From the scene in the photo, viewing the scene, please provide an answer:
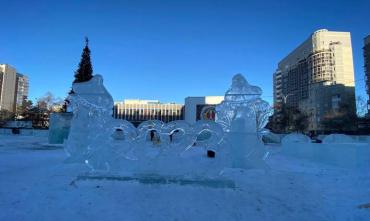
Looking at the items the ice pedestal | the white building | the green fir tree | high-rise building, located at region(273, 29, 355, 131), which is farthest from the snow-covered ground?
high-rise building, located at region(273, 29, 355, 131)

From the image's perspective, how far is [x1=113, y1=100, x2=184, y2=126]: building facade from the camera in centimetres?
8244

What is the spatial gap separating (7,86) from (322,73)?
91347 mm

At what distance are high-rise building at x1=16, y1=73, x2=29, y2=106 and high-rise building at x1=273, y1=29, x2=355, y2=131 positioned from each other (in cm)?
8297

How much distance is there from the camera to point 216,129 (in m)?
5.93

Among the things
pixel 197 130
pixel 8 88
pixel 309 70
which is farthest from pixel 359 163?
pixel 8 88

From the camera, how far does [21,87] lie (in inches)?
3600

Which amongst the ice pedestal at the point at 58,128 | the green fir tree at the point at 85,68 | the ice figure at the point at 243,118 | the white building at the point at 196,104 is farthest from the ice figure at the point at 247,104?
the white building at the point at 196,104

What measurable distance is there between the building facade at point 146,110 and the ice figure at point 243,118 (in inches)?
2907

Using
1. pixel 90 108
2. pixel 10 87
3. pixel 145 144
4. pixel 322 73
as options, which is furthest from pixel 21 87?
pixel 145 144

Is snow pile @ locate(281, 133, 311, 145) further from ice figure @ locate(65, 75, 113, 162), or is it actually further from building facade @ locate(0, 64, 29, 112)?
building facade @ locate(0, 64, 29, 112)

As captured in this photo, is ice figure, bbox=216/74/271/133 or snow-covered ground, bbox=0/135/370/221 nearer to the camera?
snow-covered ground, bbox=0/135/370/221

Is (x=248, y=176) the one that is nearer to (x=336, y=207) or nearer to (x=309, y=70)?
(x=336, y=207)

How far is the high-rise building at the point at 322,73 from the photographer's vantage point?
66.9 m

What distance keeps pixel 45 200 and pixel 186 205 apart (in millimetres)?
2216
